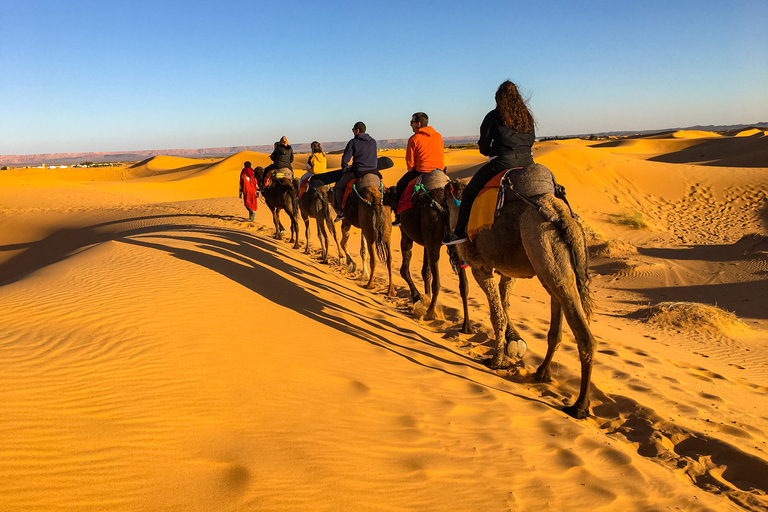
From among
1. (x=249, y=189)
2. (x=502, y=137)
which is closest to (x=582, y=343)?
(x=502, y=137)

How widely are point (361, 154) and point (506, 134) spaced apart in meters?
4.79

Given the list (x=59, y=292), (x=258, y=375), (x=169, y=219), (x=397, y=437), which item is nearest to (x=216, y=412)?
(x=258, y=375)

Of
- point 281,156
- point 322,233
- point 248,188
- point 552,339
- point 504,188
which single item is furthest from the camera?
point 248,188

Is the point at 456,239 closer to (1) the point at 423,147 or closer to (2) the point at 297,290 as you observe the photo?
(1) the point at 423,147

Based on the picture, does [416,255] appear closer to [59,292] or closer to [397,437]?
[59,292]

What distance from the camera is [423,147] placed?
321 inches

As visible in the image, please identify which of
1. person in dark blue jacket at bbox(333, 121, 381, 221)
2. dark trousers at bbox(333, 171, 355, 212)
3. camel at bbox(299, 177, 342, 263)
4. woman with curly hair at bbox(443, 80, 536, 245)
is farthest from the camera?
camel at bbox(299, 177, 342, 263)

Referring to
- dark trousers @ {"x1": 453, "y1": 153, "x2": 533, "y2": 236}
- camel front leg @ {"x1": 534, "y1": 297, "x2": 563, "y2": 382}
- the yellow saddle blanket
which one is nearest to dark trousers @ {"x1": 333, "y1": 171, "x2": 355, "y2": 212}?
dark trousers @ {"x1": 453, "y1": 153, "x2": 533, "y2": 236}

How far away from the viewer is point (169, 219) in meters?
17.9

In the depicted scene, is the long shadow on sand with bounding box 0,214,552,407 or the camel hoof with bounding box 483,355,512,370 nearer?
the camel hoof with bounding box 483,355,512,370

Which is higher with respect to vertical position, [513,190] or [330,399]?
[513,190]

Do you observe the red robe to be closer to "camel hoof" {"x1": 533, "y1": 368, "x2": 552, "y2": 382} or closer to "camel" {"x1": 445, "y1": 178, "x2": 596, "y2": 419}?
"camel" {"x1": 445, "y1": 178, "x2": 596, "y2": 419}

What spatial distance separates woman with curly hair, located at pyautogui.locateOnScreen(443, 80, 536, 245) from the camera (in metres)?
5.66

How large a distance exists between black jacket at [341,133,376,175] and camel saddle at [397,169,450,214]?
6.66 feet
